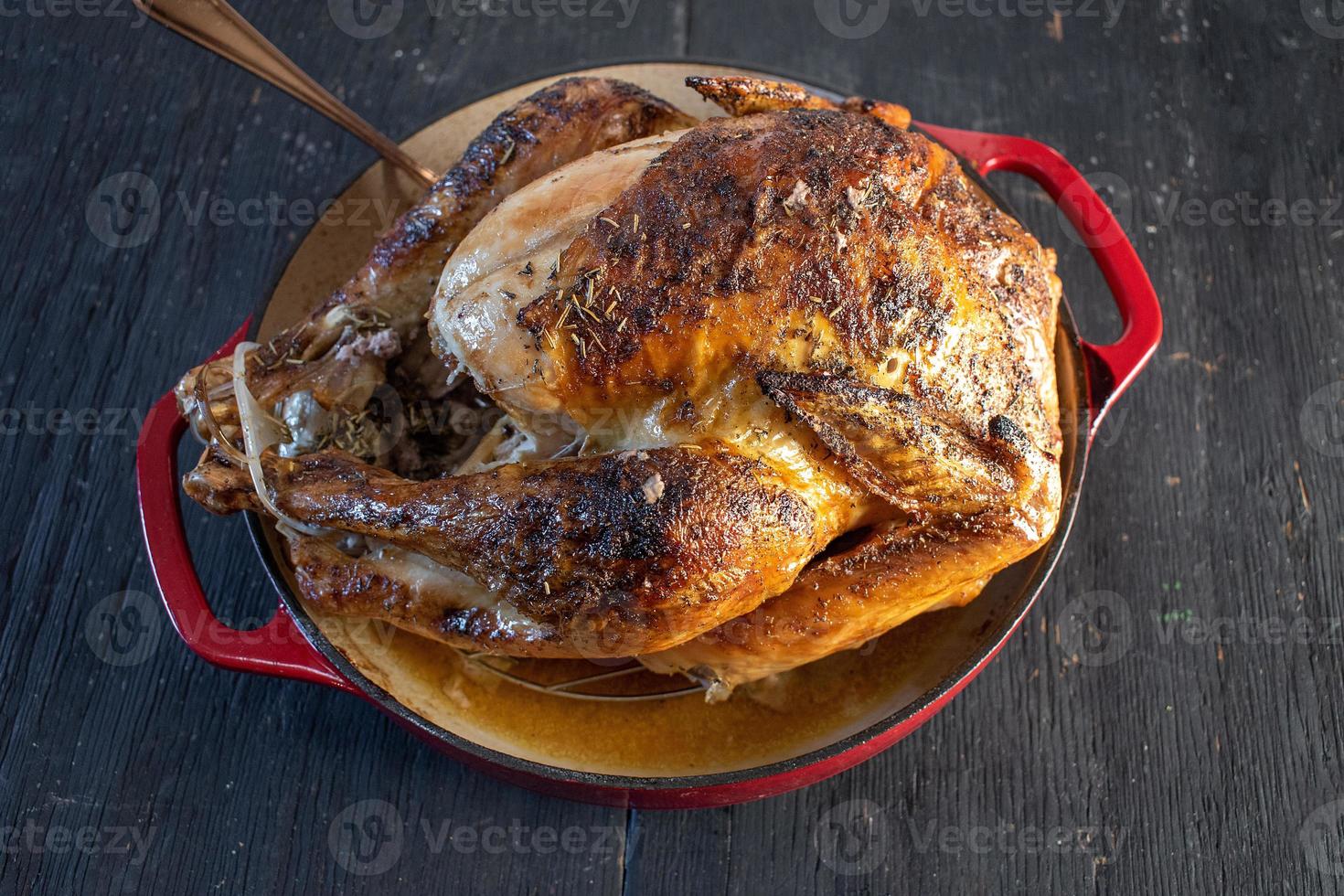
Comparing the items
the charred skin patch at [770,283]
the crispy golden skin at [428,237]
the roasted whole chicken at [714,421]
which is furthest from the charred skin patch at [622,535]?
the crispy golden skin at [428,237]

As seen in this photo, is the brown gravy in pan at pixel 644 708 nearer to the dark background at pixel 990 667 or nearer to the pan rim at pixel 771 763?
the pan rim at pixel 771 763

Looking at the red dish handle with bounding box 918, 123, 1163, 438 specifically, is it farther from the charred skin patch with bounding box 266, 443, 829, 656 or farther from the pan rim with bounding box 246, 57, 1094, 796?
the charred skin patch with bounding box 266, 443, 829, 656

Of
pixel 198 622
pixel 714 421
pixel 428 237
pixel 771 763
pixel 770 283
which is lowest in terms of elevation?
pixel 198 622

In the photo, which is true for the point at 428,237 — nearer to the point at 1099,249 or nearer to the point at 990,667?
the point at 1099,249

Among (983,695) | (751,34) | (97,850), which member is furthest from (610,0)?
(97,850)

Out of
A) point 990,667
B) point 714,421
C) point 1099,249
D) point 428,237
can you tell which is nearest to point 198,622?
point 428,237

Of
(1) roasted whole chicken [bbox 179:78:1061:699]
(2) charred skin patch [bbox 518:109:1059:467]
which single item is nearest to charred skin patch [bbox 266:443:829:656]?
(1) roasted whole chicken [bbox 179:78:1061:699]
